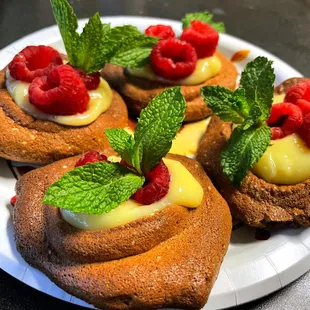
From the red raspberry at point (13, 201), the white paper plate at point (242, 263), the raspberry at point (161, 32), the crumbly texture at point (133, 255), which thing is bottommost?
the white paper plate at point (242, 263)

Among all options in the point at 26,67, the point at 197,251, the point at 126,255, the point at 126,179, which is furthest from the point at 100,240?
the point at 26,67

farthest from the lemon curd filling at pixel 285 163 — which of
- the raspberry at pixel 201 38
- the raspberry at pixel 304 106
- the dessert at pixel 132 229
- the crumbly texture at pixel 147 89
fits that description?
the raspberry at pixel 201 38

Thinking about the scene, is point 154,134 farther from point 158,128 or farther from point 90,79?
point 90,79

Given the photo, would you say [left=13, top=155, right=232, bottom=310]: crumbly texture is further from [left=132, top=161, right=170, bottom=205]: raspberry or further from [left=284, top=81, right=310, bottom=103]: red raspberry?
[left=284, top=81, right=310, bottom=103]: red raspberry

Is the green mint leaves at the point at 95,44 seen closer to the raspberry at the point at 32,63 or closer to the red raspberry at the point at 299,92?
the raspberry at the point at 32,63

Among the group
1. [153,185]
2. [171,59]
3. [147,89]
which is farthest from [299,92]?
[153,185]

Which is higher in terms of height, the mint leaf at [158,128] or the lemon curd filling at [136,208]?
the mint leaf at [158,128]
